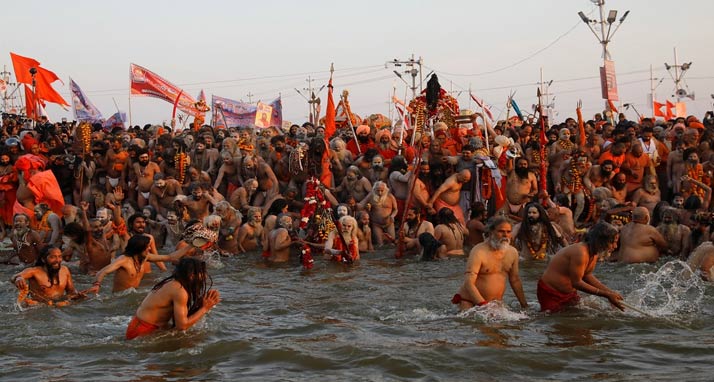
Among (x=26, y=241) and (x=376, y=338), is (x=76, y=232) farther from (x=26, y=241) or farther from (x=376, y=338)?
(x=376, y=338)

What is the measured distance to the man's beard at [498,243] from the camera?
8.52 meters

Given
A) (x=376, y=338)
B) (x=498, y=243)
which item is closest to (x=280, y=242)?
(x=376, y=338)

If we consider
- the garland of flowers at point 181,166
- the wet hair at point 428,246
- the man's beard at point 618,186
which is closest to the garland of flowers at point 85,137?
the garland of flowers at point 181,166

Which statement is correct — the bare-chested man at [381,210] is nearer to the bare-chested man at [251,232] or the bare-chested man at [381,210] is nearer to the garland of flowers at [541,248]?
the bare-chested man at [251,232]

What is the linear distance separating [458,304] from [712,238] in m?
3.76

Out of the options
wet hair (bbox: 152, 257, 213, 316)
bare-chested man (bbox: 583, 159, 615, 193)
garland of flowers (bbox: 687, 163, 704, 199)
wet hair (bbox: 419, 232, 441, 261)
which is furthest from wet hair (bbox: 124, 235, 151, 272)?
garland of flowers (bbox: 687, 163, 704, 199)

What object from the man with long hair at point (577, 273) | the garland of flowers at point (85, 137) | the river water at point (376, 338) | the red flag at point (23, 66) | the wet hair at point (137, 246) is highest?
the red flag at point (23, 66)

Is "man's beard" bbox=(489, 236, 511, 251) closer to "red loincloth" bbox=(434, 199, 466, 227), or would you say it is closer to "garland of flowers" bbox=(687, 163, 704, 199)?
"red loincloth" bbox=(434, 199, 466, 227)

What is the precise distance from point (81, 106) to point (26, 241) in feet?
44.6

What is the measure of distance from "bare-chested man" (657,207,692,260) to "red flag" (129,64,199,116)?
46.8 ft

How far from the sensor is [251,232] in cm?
1409

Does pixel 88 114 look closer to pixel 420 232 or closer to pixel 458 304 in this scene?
pixel 420 232

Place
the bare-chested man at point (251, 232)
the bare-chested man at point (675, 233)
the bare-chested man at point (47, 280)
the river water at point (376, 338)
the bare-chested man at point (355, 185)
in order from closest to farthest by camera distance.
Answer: the river water at point (376, 338) < the bare-chested man at point (47, 280) < the bare-chested man at point (675, 233) < the bare-chested man at point (251, 232) < the bare-chested man at point (355, 185)

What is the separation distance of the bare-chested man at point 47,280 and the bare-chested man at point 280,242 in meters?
3.69
